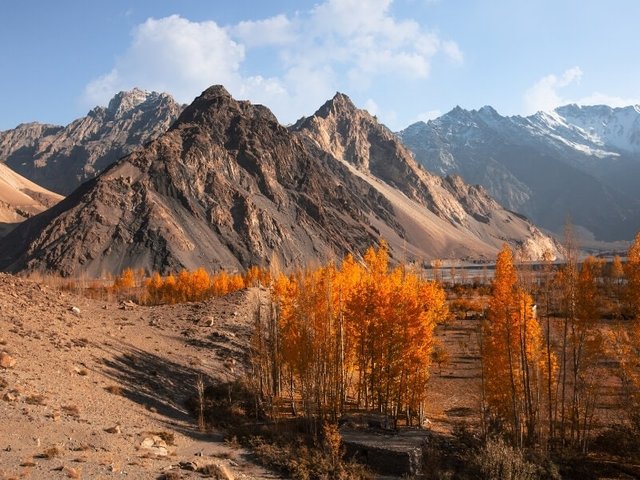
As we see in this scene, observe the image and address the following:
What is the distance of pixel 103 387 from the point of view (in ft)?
94.2

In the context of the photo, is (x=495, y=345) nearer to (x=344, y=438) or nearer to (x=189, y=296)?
(x=344, y=438)

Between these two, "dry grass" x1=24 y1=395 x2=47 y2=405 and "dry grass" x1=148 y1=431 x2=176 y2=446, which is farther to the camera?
"dry grass" x1=148 y1=431 x2=176 y2=446

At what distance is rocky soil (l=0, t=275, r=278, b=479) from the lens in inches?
760

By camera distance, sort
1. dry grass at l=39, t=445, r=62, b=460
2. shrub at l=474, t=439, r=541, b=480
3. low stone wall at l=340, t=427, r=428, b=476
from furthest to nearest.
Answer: low stone wall at l=340, t=427, r=428, b=476, shrub at l=474, t=439, r=541, b=480, dry grass at l=39, t=445, r=62, b=460

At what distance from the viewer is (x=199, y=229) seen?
563 feet

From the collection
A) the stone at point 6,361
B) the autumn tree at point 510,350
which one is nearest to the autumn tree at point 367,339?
the autumn tree at point 510,350

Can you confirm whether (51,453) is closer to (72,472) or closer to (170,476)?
(72,472)

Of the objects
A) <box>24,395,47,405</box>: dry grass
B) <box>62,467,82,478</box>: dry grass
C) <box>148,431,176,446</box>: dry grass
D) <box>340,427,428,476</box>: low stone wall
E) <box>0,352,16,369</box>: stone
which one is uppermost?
<box>0,352,16,369</box>: stone

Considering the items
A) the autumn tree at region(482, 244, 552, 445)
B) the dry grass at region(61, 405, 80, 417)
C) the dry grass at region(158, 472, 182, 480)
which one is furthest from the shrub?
the dry grass at region(61, 405, 80, 417)

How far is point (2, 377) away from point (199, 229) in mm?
150782

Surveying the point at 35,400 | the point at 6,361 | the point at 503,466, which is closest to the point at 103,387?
the point at 6,361

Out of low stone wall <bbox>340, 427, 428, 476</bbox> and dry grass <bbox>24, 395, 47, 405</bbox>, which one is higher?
dry grass <bbox>24, 395, 47, 405</bbox>

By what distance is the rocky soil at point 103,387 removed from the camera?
19.3m

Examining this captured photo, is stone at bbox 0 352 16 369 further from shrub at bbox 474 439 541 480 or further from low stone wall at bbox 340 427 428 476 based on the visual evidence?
shrub at bbox 474 439 541 480
